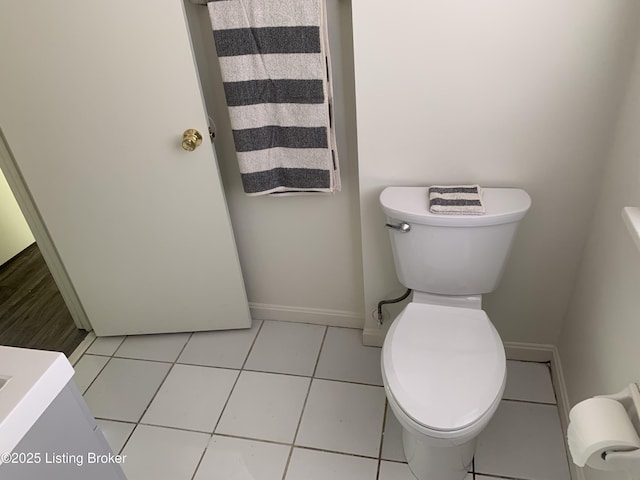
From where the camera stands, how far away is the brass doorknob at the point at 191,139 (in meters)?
1.45

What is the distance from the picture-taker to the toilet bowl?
1.09 m

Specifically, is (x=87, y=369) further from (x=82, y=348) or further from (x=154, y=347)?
(x=154, y=347)

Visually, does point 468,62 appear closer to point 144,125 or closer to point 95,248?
point 144,125

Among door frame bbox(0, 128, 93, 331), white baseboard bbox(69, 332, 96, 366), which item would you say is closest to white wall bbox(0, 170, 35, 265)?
door frame bbox(0, 128, 93, 331)

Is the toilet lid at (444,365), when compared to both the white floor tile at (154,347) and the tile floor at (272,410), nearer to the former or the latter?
the tile floor at (272,410)

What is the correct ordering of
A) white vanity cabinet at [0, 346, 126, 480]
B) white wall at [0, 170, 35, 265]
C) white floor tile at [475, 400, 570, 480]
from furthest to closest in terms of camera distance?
white wall at [0, 170, 35, 265]
white floor tile at [475, 400, 570, 480]
white vanity cabinet at [0, 346, 126, 480]

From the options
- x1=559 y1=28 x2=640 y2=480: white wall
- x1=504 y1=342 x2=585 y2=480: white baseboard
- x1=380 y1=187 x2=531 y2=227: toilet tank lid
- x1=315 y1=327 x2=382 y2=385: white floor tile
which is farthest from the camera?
x1=315 y1=327 x2=382 y2=385: white floor tile

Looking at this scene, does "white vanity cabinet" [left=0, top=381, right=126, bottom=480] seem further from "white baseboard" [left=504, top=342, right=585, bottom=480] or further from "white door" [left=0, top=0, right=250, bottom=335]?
"white baseboard" [left=504, top=342, right=585, bottom=480]

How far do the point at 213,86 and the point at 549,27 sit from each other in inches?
39.8

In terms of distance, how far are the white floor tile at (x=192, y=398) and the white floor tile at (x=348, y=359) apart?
357 millimetres

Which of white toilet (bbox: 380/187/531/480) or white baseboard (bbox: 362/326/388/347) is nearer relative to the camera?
white toilet (bbox: 380/187/531/480)

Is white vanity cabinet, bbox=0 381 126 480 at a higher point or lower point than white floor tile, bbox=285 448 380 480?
higher

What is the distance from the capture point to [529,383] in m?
1.63

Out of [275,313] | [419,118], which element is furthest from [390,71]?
[275,313]
